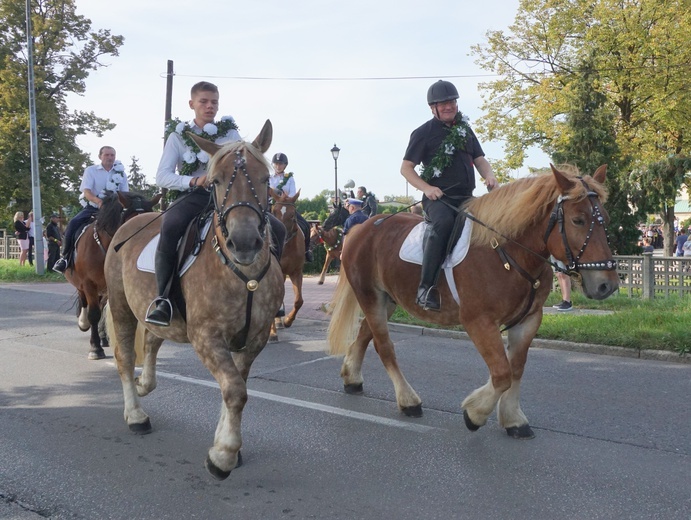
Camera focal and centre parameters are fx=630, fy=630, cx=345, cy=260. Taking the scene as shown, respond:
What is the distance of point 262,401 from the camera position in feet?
19.8

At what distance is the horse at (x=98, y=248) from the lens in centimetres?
810

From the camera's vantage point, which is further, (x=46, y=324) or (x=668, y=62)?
(x=668, y=62)

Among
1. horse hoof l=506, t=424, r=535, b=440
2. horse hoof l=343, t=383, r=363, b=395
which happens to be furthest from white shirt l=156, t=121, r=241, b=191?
horse hoof l=506, t=424, r=535, b=440

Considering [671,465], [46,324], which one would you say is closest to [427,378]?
[671,465]

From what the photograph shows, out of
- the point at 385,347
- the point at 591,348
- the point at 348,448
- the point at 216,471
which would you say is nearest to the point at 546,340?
the point at 591,348

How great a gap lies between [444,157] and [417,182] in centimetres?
33

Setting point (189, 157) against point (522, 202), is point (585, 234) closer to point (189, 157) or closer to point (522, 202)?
point (522, 202)

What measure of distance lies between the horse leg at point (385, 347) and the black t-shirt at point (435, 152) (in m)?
1.23

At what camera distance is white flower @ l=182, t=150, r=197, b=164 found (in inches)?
194

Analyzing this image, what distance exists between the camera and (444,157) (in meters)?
5.55

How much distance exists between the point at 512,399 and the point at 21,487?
3529mm

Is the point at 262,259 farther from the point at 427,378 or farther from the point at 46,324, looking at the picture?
the point at 46,324

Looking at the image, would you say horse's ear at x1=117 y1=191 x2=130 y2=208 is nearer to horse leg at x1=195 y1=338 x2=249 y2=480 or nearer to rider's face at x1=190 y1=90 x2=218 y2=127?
rider's face at x1=190 y1=90 x2=218 y2=127

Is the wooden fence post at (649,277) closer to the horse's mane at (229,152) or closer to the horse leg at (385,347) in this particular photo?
the horse leg at (385,347)
